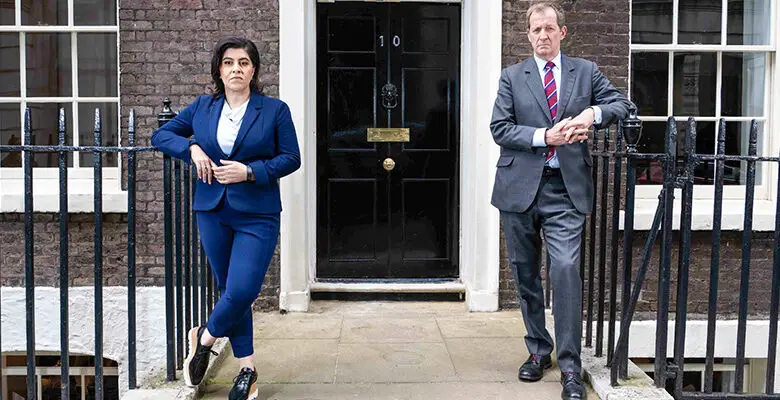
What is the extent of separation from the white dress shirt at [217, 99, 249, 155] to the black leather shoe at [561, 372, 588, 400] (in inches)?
79.7

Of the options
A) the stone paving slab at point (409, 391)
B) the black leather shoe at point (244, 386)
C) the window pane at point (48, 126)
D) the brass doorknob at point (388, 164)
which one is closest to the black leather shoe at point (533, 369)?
the stone paving slab at point (409, 391)

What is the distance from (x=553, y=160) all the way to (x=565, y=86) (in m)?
0.39

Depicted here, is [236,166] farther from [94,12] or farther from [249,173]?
[94,12]

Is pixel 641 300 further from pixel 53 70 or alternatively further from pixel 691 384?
pixel 53 70

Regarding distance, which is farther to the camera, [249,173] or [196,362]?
[196,362]

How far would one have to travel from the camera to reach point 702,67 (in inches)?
240

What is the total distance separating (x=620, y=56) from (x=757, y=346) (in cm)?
267

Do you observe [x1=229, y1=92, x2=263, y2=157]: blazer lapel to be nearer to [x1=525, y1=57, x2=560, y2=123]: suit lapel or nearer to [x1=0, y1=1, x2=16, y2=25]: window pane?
[x1=525, y1=57, x2=560, y2=123]: suit lapel

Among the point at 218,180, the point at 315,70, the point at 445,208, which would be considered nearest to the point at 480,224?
the point at 445,208

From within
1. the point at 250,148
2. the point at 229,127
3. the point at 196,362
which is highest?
the point at 229,127

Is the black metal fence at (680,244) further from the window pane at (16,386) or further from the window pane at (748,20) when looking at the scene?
the window pane at (16,386)

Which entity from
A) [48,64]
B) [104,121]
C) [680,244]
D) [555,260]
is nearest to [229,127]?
[555,260]

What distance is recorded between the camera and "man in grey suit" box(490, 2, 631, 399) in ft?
11.8

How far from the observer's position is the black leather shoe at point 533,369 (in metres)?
3.97
